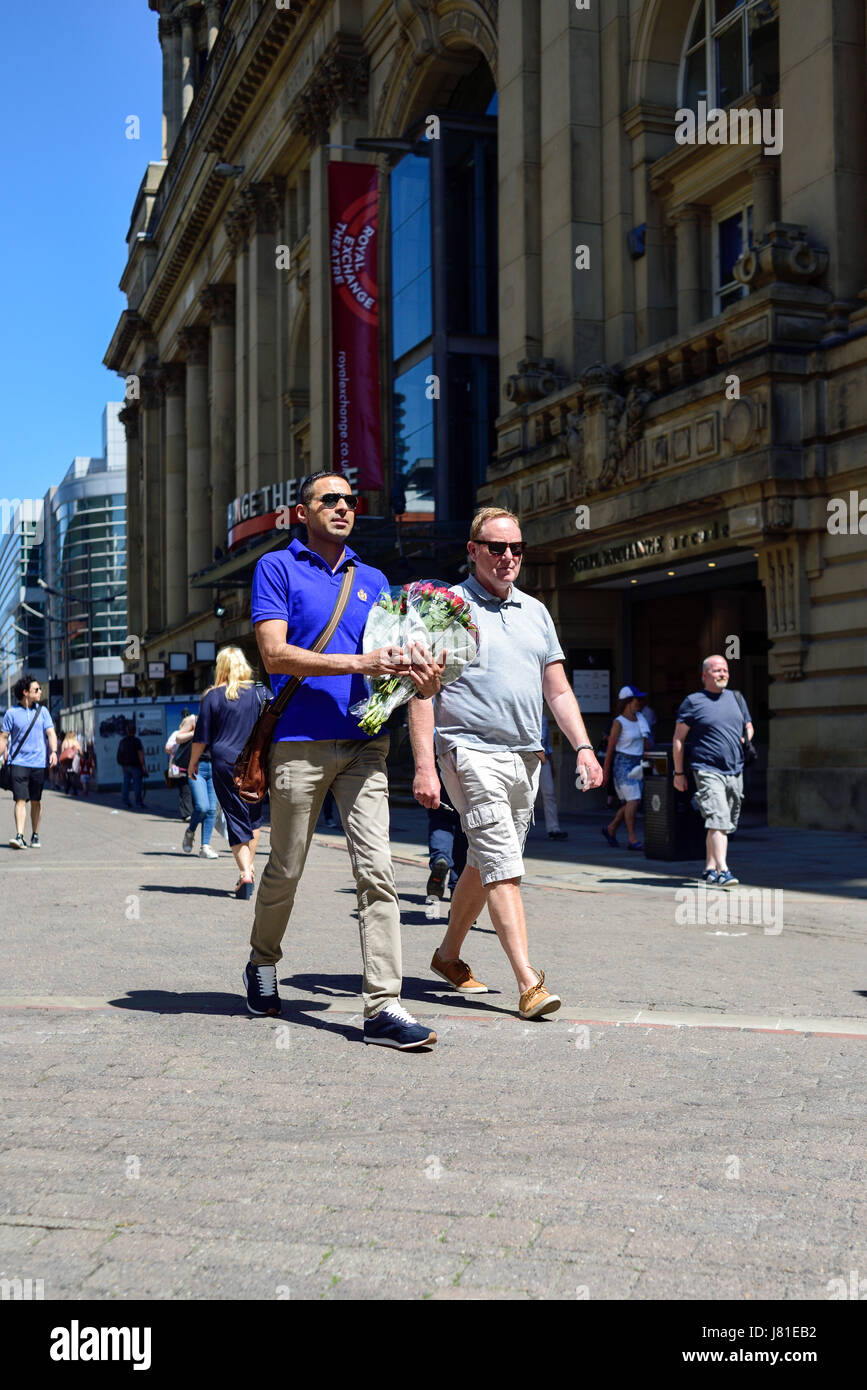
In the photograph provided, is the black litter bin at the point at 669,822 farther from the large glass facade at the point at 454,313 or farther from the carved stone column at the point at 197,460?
the carved stone column at the point at 197,460

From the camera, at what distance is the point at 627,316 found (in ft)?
72.2

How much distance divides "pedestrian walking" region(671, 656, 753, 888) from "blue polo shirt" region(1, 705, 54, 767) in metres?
8.43

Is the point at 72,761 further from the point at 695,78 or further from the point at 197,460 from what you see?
the point at 695,78

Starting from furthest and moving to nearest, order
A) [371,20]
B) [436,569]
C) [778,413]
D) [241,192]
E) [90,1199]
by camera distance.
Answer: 1. [241,192]
2. [371,20]
3. [436,569]
4. [778,413]
5. [90,1199]

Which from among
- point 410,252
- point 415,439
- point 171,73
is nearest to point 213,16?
point 171,73

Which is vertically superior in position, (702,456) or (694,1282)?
(702,456)

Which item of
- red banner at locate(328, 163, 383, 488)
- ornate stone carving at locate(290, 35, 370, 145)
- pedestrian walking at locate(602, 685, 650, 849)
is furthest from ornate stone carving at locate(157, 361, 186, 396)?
pedestrian walking at locate(602, 685, 650, 849)

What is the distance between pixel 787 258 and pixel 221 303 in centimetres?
3702

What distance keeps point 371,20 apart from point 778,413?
2176 centimetres

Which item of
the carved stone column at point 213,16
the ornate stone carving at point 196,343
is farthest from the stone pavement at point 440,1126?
the carved stone column at point 213,16

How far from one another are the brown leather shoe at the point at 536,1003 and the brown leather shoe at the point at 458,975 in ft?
2.21
